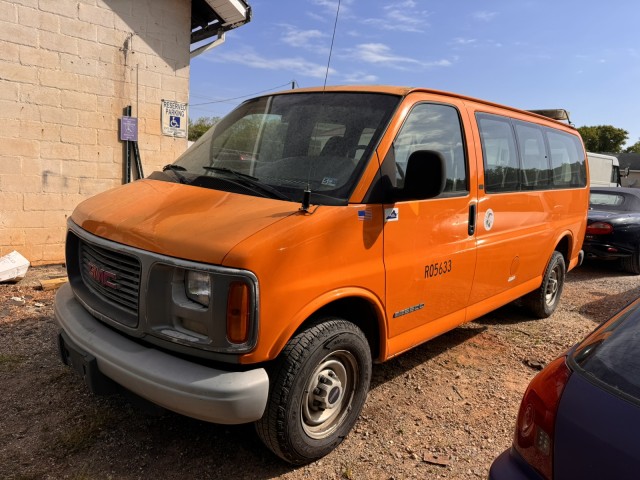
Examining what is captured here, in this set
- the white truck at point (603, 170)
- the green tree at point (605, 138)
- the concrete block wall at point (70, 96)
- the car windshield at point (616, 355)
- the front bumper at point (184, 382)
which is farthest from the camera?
the green tree at point (605, 138)

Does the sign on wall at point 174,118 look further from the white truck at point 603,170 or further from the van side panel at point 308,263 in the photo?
the white truck at point 603,170

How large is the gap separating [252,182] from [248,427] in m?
1.52

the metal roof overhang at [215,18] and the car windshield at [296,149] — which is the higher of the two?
the metal roof overhang at [215,18]

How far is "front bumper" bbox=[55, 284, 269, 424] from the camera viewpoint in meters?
2.23

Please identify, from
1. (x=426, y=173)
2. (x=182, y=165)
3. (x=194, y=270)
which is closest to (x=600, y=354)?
(x=426, y=173)

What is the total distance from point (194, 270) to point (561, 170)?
4.57 meters

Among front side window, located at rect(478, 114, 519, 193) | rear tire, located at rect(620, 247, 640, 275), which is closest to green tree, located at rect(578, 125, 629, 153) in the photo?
rear tire, located at rect(620, 247, 640, 275)

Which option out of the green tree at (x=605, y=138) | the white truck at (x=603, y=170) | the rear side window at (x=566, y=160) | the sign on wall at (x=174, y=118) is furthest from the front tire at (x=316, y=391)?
the green tree at (x=605, y=138)

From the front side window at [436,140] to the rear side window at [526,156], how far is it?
368mm

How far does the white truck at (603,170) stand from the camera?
58.2 feet

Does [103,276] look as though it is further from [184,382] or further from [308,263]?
[308,263]

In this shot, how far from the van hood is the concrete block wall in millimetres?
3854

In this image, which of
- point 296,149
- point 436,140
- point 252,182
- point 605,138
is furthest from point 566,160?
point 605,138

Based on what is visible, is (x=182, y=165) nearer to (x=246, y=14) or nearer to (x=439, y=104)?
(x=439, y=104)
